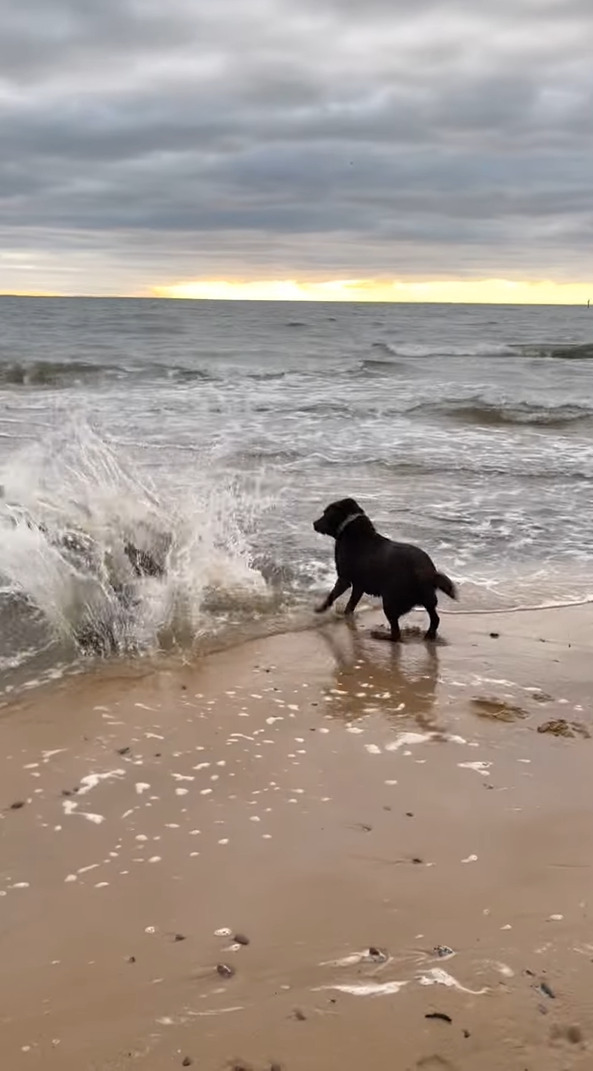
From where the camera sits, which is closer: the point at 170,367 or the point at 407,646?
the point at 407,646

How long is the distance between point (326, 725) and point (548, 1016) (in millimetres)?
2165

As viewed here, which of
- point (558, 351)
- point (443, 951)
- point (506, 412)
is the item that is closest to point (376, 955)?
point (443, 951)

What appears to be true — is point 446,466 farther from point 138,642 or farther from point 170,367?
point 170,367

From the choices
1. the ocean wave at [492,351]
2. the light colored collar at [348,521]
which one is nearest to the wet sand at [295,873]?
the light colored collar at [348,521]

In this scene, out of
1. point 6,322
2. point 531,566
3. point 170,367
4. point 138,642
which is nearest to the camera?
point 138,642

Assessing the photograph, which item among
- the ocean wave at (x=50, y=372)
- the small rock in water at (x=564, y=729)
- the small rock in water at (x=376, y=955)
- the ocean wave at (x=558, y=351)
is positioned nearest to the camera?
the small rock in water at (x=376, y=955)

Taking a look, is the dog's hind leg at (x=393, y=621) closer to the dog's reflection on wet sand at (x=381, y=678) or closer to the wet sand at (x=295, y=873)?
the dog's reflection on wet sand at (x=381, y=678)

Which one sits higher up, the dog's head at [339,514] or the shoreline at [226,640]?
the dog's head at [339,514]

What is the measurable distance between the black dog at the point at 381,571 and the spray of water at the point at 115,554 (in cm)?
65

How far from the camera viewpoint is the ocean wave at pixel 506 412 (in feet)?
58.7

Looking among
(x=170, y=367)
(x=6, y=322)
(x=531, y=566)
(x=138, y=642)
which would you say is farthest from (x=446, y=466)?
(x=6, y=322)

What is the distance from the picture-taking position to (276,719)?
4.82 metres

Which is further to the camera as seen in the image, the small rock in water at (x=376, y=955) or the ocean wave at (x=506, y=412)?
the ocean wave at (x=506, y=412)

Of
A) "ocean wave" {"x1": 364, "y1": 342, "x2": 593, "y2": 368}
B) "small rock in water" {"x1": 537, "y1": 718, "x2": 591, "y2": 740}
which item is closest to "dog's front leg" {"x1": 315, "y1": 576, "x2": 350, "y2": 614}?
"small rock in water" {"x1": 537, "y1": 718, "x2": 591, "y2": 740}
